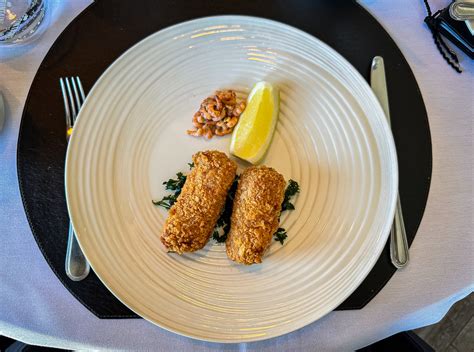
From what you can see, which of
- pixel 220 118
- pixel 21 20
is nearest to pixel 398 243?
pixel 220 118

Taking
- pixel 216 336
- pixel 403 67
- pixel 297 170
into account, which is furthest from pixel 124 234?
pixel 403 67

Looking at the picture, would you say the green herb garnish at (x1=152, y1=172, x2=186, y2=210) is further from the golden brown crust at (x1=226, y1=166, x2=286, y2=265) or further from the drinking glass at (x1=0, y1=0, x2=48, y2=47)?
the drinking glass at (x1=0, y1=0, x2=48, y2=47)

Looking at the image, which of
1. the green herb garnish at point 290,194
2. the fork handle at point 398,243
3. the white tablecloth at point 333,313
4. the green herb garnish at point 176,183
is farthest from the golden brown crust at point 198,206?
the fork handle at point 398,243

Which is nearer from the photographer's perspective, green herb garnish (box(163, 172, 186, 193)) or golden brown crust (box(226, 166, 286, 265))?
golden brown crust (box(226, 166, 286, 265))

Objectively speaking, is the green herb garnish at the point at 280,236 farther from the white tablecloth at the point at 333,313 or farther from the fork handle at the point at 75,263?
the fork handle at the point at 75,263

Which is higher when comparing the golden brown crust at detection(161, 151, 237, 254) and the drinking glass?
the drinking glass

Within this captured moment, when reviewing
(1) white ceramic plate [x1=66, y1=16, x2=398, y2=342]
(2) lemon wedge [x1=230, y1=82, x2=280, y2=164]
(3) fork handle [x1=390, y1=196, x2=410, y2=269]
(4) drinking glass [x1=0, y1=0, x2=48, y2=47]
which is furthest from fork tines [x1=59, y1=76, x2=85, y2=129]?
(3) fork handle [x1=390, y1=196, x2=410, y2=269]

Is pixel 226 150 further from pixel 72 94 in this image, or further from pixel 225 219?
pixel 72 94

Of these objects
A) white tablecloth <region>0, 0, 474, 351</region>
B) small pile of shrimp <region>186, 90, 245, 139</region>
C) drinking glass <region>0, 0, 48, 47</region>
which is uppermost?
drinking glass <region>0, 0, 48, 47</region>

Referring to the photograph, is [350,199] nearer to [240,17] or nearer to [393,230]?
[393,230]
